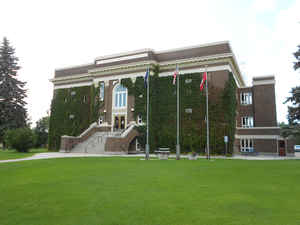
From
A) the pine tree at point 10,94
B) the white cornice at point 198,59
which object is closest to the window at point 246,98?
the white cornice at point 198,59

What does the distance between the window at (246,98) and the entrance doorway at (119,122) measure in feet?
62.1

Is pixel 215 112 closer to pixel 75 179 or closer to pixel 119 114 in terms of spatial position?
pixel 119 114

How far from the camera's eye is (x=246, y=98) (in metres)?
36.0

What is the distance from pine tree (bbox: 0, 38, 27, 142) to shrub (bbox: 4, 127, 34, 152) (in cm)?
952

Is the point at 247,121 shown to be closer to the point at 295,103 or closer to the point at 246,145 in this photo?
the point at 246,145

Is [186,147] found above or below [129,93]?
below

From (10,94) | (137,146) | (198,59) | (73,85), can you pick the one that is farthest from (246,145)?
(10,94)

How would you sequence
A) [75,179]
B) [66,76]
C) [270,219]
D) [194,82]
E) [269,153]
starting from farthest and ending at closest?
[66,76] < [269,153] < [194,82] < [75,179] < [270,219]

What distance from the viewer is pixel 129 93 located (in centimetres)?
3253

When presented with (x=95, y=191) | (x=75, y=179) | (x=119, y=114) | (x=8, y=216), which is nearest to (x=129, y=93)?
(x=119, y=114)

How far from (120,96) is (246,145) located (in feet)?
64.1

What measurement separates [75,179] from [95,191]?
2528 mm

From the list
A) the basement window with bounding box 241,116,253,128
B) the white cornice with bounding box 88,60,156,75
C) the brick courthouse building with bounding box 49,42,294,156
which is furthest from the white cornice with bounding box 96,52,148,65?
the basement window with bounding box 241,116,253,128

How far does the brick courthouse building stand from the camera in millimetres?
28641
